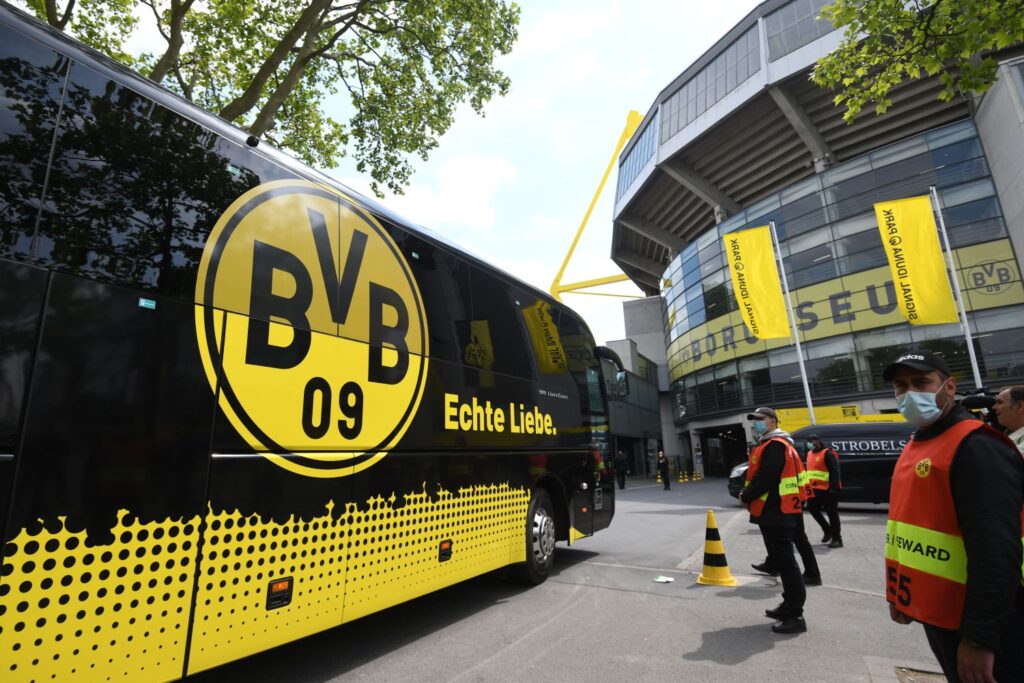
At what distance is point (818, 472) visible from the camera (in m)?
8.03

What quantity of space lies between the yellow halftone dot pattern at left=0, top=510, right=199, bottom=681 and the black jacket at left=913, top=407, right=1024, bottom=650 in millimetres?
3369

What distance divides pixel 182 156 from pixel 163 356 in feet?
3.77

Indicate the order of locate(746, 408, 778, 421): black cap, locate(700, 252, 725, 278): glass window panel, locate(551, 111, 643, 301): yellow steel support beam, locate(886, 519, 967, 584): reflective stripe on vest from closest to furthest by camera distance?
locate(886, 519, 967, 584): reflective stripe on vest
locate(746, 408, 778, 421): black cap
locate(700, 252, 725, 278): glass window panel
locate(551, 111, 643, 301): yellow steel support beam

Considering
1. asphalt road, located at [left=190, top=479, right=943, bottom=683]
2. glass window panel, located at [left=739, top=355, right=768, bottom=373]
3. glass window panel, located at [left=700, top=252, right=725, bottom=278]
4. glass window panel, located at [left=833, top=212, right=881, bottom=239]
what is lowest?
asphalt road, located at [left=190, top=479, right=943, bottom=683]

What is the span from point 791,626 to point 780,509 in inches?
35.7

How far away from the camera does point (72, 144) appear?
7.99 feet

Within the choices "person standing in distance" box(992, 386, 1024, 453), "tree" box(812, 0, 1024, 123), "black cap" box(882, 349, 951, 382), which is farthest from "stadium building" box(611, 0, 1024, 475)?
"black cap" box(882, 349, 951, 382)

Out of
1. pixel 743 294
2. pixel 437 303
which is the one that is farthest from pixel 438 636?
pixel 743 294

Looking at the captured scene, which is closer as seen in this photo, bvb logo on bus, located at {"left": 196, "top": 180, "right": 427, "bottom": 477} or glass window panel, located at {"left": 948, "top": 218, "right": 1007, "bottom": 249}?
bvb logo on bus, located at {"left": 196, "top": 180, "right": 427, "bottom": 477}

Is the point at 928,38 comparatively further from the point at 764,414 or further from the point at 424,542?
the point at 424,542

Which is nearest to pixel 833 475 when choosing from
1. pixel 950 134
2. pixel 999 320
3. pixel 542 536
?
pixel 542 536

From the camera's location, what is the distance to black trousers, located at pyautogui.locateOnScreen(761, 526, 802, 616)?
422 cm

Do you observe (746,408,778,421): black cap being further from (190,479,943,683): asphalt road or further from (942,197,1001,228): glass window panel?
(942,197,1001,228): glass window panel

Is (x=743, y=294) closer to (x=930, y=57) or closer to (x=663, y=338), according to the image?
(x=930, y=57)
